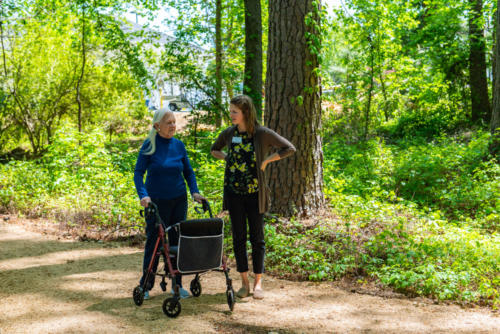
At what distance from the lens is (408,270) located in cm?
515

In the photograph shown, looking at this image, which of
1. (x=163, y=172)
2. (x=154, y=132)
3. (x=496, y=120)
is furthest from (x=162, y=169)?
(x=496, y=120)

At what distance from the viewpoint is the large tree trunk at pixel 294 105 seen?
670 centimetres

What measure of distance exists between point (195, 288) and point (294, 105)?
3249mm

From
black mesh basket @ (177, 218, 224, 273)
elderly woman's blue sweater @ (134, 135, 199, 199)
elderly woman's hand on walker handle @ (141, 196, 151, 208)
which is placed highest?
elderly woman's blue sweater @ (134, 135, 199, 199)

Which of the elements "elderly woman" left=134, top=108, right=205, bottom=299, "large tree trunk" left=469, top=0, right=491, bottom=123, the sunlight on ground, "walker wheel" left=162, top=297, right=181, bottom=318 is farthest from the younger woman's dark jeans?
"large tree trunk" left=469, top=0, right=491, bottom=123

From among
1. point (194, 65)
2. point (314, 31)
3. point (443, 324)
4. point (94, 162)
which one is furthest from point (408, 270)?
point (194, 65)

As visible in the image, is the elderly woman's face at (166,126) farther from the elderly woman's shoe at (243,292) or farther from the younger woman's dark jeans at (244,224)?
the elderly woman's shoe at (243,292)

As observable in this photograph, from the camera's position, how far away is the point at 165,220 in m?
4.51

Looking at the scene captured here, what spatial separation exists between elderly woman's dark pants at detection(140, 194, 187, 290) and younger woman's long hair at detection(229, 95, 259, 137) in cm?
98

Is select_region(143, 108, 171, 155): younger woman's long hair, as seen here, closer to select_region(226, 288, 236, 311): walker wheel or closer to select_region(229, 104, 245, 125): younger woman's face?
select_region(229, 104, 245, 125): younger woman's face

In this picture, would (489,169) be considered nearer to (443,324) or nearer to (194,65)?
(443,324)

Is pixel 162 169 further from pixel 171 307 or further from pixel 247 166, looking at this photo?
pixel 171 307

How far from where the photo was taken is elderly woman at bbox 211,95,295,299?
14.6 ft

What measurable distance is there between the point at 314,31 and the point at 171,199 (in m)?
3.70
